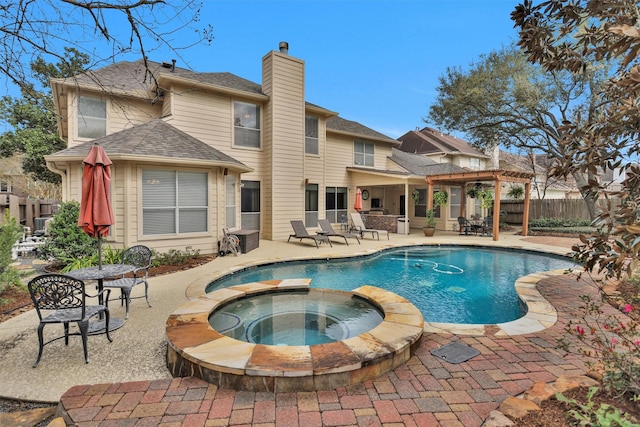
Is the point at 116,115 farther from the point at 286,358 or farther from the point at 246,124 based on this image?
the point at 286,358

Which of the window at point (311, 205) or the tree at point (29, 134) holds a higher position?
the tree at point (29, 134)

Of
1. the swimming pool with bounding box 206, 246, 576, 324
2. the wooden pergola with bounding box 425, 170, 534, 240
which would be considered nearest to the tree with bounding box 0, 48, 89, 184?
the swimming pool with bounding box 206, 246, 576, 324

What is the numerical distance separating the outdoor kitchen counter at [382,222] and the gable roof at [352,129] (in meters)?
4.39

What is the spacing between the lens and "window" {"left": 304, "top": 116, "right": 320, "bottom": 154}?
1440 cm

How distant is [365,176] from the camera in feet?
52.1

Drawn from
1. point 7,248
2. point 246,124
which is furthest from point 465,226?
point 7,248

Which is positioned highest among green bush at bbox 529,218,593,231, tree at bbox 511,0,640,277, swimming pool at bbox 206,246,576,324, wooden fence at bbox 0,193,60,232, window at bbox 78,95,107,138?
window at bbox 78,95,107,138

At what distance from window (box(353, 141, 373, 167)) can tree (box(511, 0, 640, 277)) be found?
14.1 meters

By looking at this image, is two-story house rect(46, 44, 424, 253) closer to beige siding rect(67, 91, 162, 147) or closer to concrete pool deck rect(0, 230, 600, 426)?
beige siding rect(67, 91, 162, 147)

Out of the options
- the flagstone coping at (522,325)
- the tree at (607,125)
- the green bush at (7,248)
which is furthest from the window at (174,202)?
the tree at (607,125)

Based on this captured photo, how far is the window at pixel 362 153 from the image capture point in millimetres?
17094

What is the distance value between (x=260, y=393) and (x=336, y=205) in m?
13.6

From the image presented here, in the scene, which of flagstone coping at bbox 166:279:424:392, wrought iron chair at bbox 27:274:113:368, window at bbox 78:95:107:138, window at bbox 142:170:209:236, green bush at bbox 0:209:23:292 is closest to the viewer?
flagstone coping at bbox 166:279:424:392

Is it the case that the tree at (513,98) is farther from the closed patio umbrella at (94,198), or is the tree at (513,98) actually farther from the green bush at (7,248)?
the green bush at (7,248)
